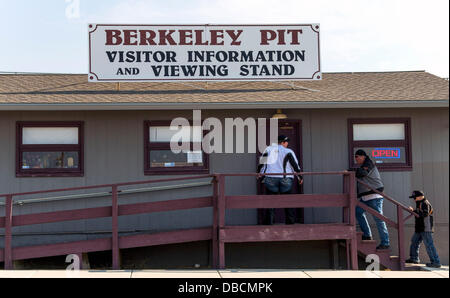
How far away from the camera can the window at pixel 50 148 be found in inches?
426

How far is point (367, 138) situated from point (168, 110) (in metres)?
3.94

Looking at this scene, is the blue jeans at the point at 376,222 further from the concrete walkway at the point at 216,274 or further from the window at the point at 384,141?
the window at the point at 384,141

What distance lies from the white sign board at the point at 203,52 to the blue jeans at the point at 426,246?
12.0 feet

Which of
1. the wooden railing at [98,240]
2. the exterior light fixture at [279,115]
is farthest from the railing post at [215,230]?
the exterior light fixture at [279,115]

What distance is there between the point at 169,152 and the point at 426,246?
5.01m

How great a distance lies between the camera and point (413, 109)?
11258 millimetres

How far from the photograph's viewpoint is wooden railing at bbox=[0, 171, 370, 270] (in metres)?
9.53

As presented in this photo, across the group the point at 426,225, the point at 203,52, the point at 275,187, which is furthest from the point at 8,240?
the point at 426,225

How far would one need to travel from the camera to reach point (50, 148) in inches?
428

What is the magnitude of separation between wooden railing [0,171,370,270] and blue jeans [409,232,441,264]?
1376 mm

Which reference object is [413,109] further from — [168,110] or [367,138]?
[168,110]

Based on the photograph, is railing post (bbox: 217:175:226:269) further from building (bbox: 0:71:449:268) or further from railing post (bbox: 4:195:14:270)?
railing post (bbox: 4:195:14:270)

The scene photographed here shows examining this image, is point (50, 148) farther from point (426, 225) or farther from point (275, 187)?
point (426, 225)
